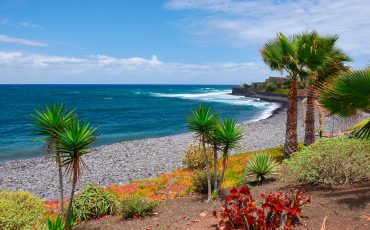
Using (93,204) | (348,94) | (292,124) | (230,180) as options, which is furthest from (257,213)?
(292,124)

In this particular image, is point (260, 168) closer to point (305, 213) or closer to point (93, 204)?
point (305, 213)

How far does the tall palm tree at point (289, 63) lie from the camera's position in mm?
17359

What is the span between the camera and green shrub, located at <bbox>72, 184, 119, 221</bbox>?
1087 cm

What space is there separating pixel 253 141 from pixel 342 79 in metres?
25.6

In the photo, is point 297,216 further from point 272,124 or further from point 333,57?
point 272,124

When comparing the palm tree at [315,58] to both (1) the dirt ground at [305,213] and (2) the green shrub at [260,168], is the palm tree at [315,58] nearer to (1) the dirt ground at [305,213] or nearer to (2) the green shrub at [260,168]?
(2) the green shrub at [260,168]

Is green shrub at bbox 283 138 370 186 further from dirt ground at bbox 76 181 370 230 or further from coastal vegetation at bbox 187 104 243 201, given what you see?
coastal vegetation at bbox 187 104 243 201

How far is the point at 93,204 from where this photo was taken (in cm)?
1095

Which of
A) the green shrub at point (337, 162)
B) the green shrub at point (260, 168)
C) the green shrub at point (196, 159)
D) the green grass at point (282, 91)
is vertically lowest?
the green shrub at point (196, 159)

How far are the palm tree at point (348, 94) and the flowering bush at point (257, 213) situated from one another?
304 cm

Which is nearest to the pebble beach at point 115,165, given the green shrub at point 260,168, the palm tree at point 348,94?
the green shrub at point 260,168

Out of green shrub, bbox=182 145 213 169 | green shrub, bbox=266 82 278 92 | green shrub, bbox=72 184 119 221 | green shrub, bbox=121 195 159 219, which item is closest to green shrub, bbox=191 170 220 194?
green shrub, bbox=121 195 159 219

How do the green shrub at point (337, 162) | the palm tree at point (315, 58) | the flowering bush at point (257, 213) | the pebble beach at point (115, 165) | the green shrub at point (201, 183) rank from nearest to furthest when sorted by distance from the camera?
the flowering bush at point (257, 213), the green shrub at point (337, 162), the green shrub at point (201, 183), the palm tree at point (315, 58), the pebble beach at point (115, 165)

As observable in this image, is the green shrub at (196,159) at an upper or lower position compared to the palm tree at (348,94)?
lower
